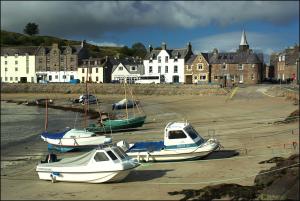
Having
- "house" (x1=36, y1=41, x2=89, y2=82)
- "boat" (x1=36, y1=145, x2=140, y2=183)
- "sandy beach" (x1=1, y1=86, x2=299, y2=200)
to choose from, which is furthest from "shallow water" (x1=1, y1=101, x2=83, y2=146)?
"house" (x1=36, y1=41, x2=89, y2=82)

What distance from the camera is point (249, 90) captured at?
233ft

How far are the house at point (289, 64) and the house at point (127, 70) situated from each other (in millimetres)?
28833

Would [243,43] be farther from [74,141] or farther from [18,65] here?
[74,141]

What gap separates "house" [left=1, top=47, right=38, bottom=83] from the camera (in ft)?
385

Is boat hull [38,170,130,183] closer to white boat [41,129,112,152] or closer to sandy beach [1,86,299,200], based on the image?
sandy beach [1,86,299,200]

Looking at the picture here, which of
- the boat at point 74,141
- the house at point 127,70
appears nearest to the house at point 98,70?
the house at point 127,70

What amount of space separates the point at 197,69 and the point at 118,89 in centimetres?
1752

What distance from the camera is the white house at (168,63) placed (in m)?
99.8

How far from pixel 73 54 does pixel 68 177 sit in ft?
317

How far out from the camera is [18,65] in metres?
119

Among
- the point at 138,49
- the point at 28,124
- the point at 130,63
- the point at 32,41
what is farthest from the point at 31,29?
the point at 28,124

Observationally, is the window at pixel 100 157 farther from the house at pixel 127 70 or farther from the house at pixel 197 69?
the house at pixel 127 70

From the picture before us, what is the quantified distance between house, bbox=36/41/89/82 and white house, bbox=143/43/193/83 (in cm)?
1873

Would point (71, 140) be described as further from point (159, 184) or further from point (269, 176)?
point (269, 176)
